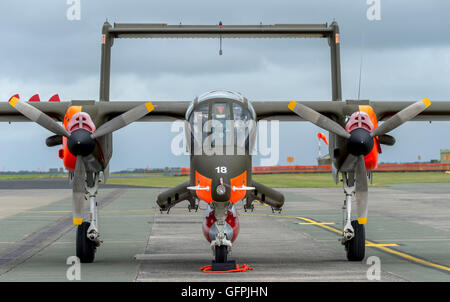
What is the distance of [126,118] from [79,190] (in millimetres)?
2096

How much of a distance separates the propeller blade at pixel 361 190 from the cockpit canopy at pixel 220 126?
123 inches

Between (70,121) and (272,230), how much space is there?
10.4m

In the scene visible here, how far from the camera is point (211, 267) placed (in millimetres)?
13203

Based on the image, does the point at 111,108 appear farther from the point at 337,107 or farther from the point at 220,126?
the point at 337,107

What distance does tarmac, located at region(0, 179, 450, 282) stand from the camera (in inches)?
512

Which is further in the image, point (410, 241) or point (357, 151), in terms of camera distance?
point (410, 241)

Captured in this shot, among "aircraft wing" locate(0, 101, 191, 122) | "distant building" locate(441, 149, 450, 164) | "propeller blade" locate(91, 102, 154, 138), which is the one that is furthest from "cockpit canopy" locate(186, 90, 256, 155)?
"distant building" locate(441, 149, 450, 164)

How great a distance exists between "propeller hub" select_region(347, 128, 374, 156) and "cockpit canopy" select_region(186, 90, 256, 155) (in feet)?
7.86

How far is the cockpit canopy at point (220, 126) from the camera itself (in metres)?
12.6

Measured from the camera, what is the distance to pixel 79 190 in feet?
48.6

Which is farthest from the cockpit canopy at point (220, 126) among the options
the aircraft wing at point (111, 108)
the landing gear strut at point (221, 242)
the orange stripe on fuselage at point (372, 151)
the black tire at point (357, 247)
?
the black tire at point (357, 247)

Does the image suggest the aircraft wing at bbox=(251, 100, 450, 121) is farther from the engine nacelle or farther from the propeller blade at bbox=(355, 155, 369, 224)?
the propeller blade at bbox=(355, 155, 369, 224)

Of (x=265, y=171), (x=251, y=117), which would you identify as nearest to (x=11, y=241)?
(x=251, y=117)

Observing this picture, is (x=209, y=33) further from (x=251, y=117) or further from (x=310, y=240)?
(x=310, y=240)
